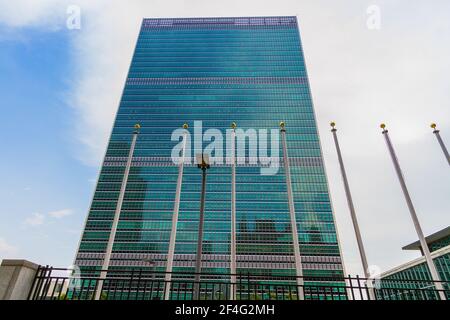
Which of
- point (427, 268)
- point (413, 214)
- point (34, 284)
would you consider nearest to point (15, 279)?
point (34, 284)

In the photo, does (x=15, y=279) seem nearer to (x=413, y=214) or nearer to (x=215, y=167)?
(x=413, y=214)

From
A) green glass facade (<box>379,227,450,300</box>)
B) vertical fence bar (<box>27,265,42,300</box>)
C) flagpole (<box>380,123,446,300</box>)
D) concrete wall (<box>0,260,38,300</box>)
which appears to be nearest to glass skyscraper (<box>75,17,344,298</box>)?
green glass facade (<box>379,227,450,300</box>)

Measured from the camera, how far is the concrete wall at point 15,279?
24.7 ft

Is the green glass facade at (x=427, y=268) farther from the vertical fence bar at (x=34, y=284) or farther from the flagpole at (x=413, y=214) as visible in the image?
the vertical fence bar at (x=34, y=284)

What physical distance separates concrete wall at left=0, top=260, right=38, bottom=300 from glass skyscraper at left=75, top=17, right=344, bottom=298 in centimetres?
8341

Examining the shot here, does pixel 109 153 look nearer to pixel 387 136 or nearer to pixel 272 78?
pixel 272 78

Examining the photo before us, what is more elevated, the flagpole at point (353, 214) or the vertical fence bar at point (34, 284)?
the flagpole at point (353, 214)

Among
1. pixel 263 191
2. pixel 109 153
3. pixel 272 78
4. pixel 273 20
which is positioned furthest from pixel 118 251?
pixel 273 20

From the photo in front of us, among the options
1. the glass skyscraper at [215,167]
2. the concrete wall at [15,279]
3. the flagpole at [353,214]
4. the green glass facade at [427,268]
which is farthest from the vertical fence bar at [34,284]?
the glass skyscraper at [215,167]

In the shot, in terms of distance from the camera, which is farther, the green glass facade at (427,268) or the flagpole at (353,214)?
the green glass facade at (427,268)

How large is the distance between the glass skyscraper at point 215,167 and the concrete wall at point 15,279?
8341 cm

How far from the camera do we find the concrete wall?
753 centimetres

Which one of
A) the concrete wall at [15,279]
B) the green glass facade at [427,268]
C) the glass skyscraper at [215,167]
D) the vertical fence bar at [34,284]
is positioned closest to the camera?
the concrete wall at [15,279]

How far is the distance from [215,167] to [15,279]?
339ft
